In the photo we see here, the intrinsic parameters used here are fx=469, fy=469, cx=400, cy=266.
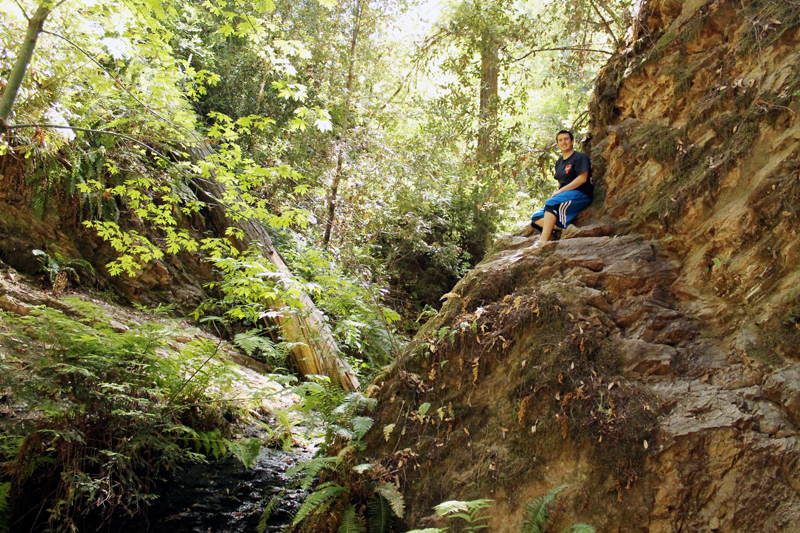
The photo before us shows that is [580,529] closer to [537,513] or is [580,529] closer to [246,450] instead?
[537,513]

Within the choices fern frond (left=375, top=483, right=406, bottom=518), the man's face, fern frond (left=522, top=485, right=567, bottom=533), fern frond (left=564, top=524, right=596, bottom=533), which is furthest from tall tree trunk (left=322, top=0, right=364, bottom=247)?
fern frond (left=564, top=524, right=596, bottom=533)

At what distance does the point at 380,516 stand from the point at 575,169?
161 inches

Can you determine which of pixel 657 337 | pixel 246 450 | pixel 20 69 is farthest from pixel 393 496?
pixel 20 69

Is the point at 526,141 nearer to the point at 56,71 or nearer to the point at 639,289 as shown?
the point at 639,289

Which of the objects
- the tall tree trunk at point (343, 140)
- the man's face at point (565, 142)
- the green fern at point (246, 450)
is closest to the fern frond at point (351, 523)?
the green fern at point (246, 450)

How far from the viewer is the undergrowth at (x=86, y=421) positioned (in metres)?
3.64

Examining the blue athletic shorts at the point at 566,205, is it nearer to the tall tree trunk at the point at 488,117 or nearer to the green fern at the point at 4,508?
the tall tree trunk at the point at 488,117

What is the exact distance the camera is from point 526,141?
334 inches

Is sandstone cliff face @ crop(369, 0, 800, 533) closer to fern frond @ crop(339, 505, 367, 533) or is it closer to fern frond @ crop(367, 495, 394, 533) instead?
fern frond @ crop(367, 495, 394, 533)

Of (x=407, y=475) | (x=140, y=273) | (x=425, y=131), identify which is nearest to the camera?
(x=407, y=475)

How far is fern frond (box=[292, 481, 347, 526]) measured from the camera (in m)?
3.64

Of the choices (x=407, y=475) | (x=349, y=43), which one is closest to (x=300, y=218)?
(x=407, y=475)

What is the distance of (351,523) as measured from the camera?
3.64 meters

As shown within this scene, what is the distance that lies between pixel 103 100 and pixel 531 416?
6593 millimetres
